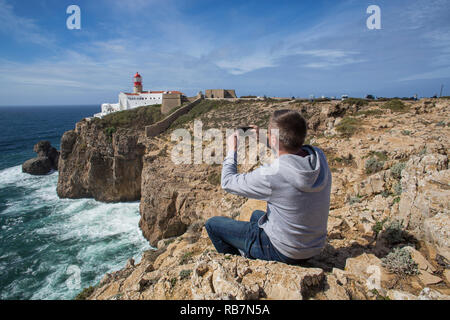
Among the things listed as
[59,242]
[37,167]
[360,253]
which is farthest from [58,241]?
[37,167]

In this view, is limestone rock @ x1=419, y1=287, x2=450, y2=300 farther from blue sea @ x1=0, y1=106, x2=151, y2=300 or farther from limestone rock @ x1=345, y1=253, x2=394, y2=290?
blue sea @ x1=0, y1=106, x2=151, y2=300

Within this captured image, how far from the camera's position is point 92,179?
23609 mm

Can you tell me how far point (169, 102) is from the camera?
107 feet

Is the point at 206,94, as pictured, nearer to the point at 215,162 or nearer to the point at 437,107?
the point at 215,162

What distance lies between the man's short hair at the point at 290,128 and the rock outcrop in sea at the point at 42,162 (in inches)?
1617

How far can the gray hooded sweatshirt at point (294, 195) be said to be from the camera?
184 centimetres

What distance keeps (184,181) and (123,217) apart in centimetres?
963

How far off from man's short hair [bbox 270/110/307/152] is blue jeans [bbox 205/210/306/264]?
3.35 ft

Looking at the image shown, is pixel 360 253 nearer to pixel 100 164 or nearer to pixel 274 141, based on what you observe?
pixel 274 141

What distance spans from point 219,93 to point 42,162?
95.2 ft

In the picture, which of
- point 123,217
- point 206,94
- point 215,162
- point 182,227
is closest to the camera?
point 182,227

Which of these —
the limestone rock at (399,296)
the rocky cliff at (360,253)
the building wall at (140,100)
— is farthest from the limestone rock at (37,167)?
the limestone rock at (399,296)

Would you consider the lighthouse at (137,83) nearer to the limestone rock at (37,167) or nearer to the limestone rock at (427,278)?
the limestone rock at (37,167)

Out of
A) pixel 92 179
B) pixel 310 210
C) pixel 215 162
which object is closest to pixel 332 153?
pixel 310 210
